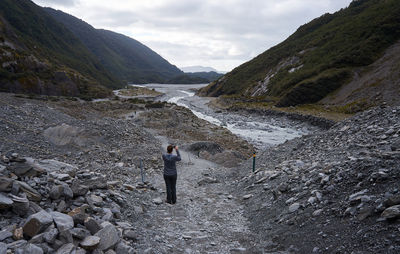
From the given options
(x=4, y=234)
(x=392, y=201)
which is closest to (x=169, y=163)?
(x=4, y=234)

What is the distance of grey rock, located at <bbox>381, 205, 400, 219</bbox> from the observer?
16.9 ft

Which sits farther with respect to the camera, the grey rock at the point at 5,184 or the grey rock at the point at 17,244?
the grey rock at the point at 5,184

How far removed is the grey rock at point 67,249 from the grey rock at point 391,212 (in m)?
6.11

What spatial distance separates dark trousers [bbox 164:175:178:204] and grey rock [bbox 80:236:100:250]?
448 cm

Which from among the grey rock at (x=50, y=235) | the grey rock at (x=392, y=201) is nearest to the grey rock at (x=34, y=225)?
the grey rock at (x=50, y=235)

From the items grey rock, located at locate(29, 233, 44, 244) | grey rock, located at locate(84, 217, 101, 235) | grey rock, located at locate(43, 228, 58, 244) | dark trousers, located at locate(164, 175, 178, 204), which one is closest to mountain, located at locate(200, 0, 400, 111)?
dark trousers, located at locate(164, 175, 178, 204)

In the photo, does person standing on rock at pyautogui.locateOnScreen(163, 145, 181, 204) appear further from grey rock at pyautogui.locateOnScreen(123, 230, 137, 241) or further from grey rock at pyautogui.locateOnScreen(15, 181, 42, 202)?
grey rock at pyautogui.locateOnScreen(15, 181, 42, 202)

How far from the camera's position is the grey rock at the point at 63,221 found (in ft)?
16.9

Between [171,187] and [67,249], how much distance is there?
17.2 ft

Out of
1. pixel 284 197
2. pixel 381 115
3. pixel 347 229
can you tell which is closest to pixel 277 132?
pixel 381 115

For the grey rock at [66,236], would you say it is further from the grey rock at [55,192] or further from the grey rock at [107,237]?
the grey rock at [55,192]

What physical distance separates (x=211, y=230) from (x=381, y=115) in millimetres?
11942

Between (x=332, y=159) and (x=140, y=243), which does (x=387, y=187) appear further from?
(x=140, y=243)

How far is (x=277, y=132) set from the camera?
35688mm
